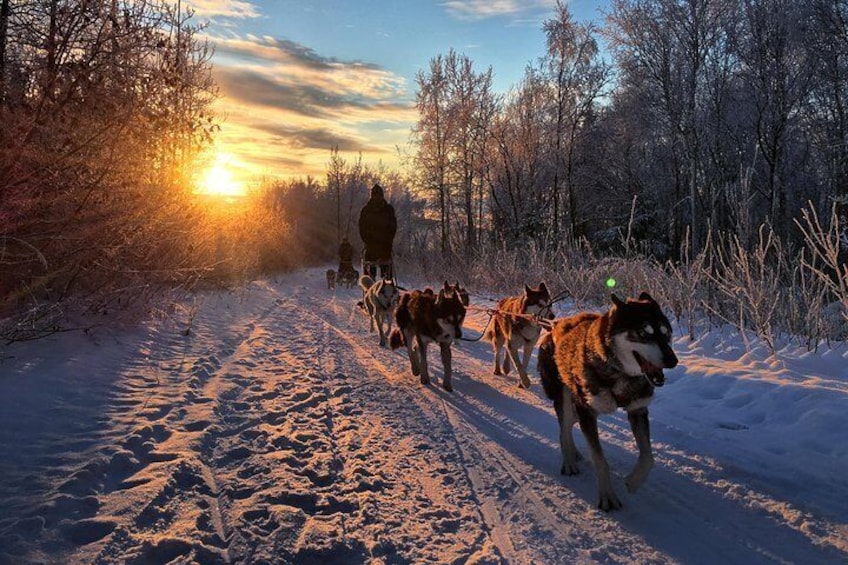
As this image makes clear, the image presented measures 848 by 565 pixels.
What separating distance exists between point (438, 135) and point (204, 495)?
25005 millimetres

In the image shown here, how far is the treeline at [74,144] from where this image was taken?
450 cm

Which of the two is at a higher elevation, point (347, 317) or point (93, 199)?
point (93, 199)

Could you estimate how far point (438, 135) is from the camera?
26.2 meters

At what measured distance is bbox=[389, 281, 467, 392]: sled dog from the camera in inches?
234

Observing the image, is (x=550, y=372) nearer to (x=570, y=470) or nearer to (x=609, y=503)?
(x=570, y=470)

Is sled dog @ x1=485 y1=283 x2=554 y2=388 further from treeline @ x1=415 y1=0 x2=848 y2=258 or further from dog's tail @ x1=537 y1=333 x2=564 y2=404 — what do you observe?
treeline @ x1=415 y1=0 x2=848 y2=258

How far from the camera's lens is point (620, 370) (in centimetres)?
298

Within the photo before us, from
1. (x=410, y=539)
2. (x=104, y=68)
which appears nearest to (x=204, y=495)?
(x=410, y=539)

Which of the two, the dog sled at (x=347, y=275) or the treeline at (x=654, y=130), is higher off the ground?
the treeline at (x=654, y=130)

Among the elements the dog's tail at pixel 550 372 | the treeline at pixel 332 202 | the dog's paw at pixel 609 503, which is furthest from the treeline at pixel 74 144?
the treeline at pixel 332 202

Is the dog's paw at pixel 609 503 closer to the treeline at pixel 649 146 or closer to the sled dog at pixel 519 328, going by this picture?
the sled dog at pixel 519 328

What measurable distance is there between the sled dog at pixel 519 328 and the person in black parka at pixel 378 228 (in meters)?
5.84

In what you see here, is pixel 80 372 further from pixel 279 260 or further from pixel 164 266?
pixel 279 260

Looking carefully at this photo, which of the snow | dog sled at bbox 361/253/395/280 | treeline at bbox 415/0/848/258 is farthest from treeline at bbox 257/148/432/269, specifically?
the snow
